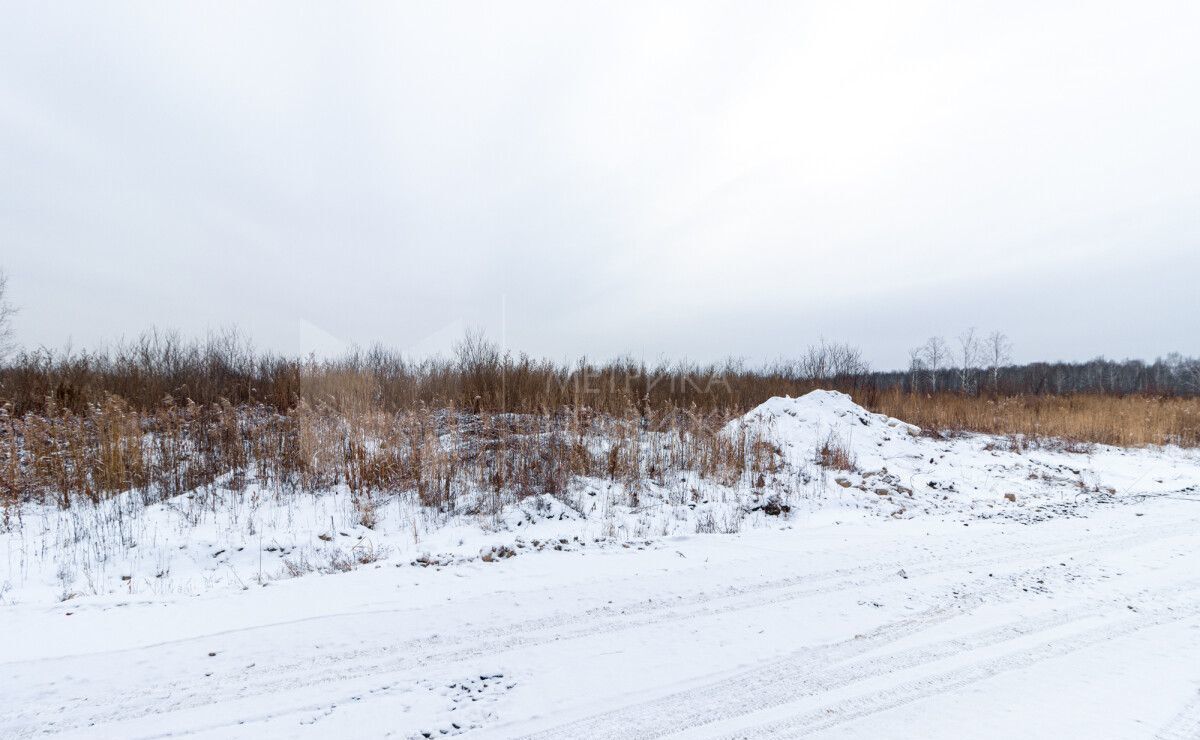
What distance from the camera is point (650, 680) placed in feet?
9.59

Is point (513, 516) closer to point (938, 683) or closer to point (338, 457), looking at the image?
point (338, 457)

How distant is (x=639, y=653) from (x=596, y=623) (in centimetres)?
53

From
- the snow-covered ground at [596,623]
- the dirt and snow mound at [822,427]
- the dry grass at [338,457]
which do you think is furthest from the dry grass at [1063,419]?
the dry grass at [338,457]

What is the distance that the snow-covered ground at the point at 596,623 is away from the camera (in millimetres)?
2625

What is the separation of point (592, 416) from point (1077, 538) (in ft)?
24.7

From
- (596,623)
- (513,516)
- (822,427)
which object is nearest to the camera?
(596,623)

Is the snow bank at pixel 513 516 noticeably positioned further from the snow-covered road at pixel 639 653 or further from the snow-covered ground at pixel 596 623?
the snow-covered road at pixel 639 653

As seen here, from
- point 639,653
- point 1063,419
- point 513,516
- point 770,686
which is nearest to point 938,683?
point 770,686

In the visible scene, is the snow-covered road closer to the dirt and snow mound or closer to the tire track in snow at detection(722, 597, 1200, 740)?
the tire track in snow at detection(722, 597, 1200, 740)

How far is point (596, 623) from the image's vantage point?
145 inches

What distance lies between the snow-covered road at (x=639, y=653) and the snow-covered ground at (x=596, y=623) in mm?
17

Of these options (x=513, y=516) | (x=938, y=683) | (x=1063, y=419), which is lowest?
(x=938, y=683)

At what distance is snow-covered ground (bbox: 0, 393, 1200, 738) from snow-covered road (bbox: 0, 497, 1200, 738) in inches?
0.7

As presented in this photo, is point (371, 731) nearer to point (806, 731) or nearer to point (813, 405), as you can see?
point (806, 731)
